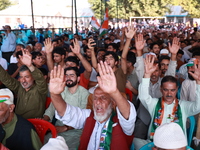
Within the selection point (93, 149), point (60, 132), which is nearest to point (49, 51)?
point (60, 132)

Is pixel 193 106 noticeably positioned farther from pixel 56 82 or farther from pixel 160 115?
pixel 56 82

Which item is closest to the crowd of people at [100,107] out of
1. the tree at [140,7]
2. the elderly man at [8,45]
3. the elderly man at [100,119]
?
the elderly man at [100,119]

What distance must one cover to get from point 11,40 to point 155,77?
18.8 feet

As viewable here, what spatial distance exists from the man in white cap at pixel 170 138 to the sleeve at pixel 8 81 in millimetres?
2229

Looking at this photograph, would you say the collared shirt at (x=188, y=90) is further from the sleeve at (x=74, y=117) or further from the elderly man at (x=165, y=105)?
the sleeve at (x=74, y=117)

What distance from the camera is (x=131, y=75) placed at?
435cm

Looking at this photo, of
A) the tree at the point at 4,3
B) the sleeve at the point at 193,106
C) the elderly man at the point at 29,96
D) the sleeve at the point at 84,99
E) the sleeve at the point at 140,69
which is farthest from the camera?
the tree at the point at 4,3

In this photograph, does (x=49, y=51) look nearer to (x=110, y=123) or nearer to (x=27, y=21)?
(x=110, y=123)

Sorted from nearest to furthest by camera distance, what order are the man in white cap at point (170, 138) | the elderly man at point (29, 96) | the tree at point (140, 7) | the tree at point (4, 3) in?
the man in white cap at point (170, 138) → the elderly man at point (29, 96) → the tree at point (140, 7) → the tree at point (4, 3)

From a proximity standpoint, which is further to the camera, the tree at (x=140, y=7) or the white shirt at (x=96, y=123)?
the tree at (x=140, y=7)

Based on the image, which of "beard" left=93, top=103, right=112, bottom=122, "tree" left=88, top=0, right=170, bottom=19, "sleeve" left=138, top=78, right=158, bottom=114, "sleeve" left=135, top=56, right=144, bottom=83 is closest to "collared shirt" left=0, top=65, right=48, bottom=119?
"beard" left=93, top=103, right=112, bottom=122

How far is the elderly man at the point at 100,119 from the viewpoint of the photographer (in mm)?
2010

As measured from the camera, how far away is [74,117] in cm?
231

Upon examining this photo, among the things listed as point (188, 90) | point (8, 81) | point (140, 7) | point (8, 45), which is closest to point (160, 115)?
point (188, 90)
